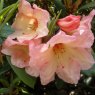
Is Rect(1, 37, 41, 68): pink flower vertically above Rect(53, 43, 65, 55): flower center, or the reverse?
Rect(1, 37, 41, 68): pink flower

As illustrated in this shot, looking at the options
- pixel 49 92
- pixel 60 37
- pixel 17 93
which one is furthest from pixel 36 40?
pixel 49 92

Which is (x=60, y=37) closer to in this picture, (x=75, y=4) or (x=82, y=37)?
(x=82, y=37)

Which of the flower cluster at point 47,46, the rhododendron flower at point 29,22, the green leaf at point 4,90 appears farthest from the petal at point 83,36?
the green leaf at point 4,90

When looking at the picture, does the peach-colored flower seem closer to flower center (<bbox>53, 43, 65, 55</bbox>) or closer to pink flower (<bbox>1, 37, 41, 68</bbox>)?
pink flower (<bbox>1, 37, 41, 68</bbox>)

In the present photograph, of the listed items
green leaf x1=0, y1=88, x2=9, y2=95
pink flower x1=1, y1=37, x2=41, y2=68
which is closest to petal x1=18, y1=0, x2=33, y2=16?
pink flower x1=1, y1=37, x2=41, y2=68

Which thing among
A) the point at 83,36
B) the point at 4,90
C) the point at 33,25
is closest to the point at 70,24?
the point at 83,36

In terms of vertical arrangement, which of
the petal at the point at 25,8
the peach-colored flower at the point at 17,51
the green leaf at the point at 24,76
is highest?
the petal at the point at 25,8

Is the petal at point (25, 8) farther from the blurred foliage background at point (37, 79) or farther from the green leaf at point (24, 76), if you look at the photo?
Answer: the green leaf at point (24, 76)

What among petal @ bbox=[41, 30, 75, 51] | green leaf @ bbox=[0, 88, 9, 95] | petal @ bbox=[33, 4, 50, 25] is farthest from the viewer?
green leaf @ bbox=[0, 88, 9, 95]
